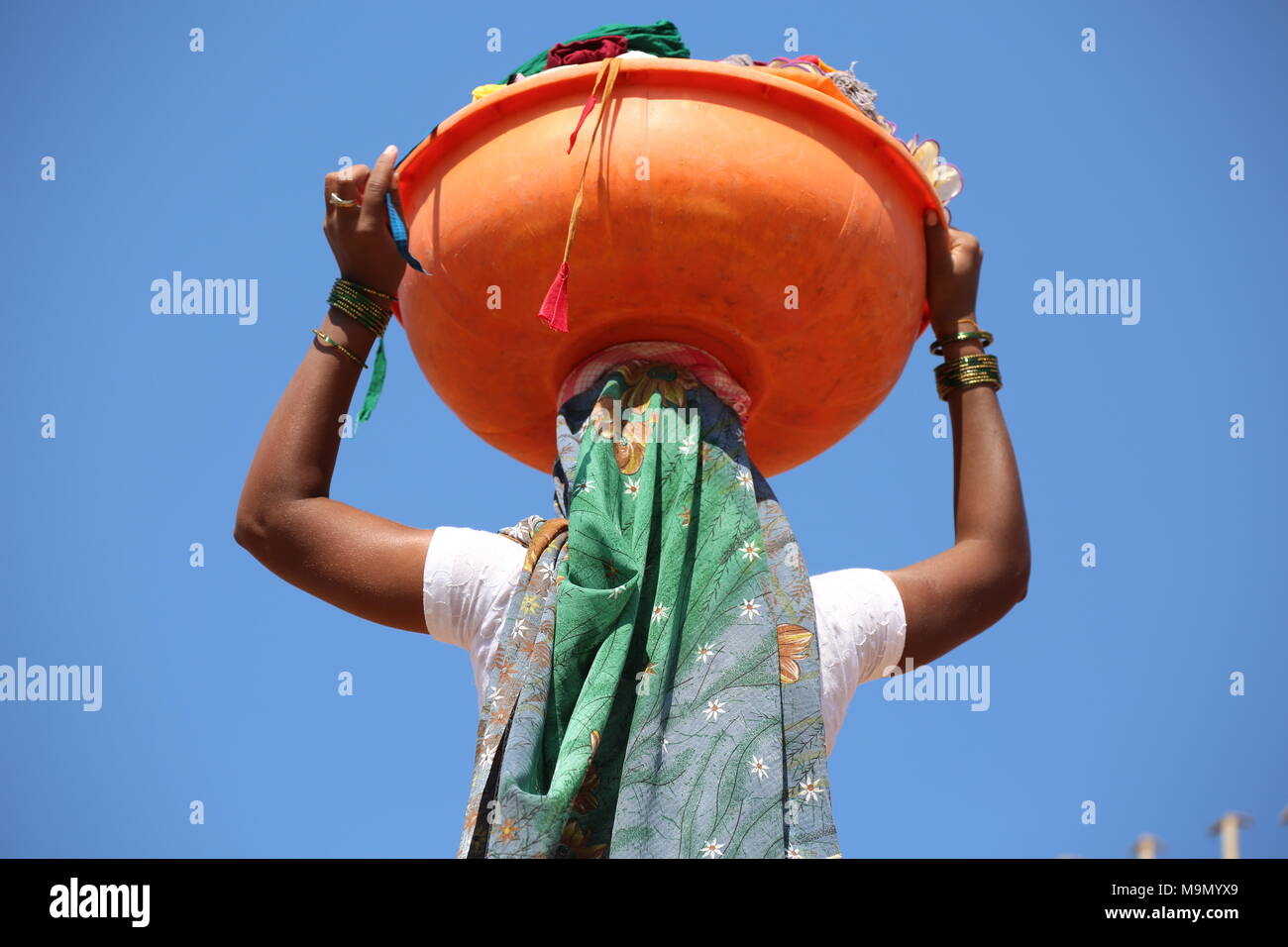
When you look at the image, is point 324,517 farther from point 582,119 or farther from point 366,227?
point 582,119

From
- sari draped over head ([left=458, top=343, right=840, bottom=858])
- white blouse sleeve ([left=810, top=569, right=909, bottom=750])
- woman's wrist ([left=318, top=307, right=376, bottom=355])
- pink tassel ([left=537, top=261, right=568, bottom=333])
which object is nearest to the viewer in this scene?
sari draped over head ([left=458, top=343, right=840, bottom=858])

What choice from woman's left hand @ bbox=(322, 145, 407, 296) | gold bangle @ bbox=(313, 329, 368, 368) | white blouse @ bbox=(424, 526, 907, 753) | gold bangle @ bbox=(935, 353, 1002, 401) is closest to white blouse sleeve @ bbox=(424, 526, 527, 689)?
white blouse @ bbox=(424, 526, 907, 753)

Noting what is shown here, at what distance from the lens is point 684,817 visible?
4332 millimetres

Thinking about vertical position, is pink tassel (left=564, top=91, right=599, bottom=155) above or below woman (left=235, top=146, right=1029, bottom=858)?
above

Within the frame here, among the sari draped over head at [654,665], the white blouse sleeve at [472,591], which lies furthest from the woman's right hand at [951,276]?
the white blouse sleeve at [472,591]

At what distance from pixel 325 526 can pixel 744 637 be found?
122 centimetres

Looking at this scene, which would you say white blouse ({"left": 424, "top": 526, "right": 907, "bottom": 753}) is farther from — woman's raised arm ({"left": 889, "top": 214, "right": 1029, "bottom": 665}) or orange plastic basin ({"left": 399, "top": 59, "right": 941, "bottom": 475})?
orange plastic basin ({"left": 399, "top": 59, "right": 941, "bottom": 475})

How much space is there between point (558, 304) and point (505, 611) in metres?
0.85

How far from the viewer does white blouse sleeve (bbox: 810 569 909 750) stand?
4.86 metres

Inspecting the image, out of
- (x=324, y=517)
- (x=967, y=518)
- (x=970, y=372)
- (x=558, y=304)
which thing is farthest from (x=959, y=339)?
(x=324, y=517)

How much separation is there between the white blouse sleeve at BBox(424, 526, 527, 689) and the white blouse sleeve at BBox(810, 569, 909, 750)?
0.88 metres
